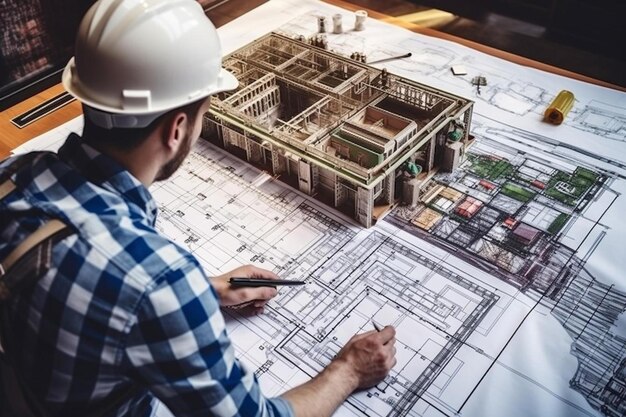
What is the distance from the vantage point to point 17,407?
36.9 inches

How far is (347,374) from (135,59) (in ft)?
2.22

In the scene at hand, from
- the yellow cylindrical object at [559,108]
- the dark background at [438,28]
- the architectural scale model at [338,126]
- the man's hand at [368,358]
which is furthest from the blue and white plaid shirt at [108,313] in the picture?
the dark background at [438,28]

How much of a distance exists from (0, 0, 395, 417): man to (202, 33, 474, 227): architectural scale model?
20.9 inches

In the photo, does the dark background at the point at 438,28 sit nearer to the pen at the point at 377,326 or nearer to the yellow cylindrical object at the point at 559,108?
the yellow cylindrical object at the point at 559,108

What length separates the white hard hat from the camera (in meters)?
0.92

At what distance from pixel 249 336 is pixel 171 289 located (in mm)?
462

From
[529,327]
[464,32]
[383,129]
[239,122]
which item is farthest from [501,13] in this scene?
[529,327]

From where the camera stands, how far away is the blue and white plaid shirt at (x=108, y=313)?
2.59ft

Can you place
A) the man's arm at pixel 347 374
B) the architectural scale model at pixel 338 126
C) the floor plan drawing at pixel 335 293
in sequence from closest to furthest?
the man's arm at pixel 347 374
the floor plan drawing at pixel 335 293
the architectural scale model at pixel 338 126

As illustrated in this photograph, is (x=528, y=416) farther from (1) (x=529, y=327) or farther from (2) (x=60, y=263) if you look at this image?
(2) (x=60, y=263)

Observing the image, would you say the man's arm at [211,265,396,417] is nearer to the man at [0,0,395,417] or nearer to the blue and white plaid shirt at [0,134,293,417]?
the man at [0,0,395,417]

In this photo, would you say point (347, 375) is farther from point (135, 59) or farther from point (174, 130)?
point (135, 59)

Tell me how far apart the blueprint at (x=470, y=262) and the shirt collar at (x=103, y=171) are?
0.44 metres

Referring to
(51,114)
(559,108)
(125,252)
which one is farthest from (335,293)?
(51,114)
